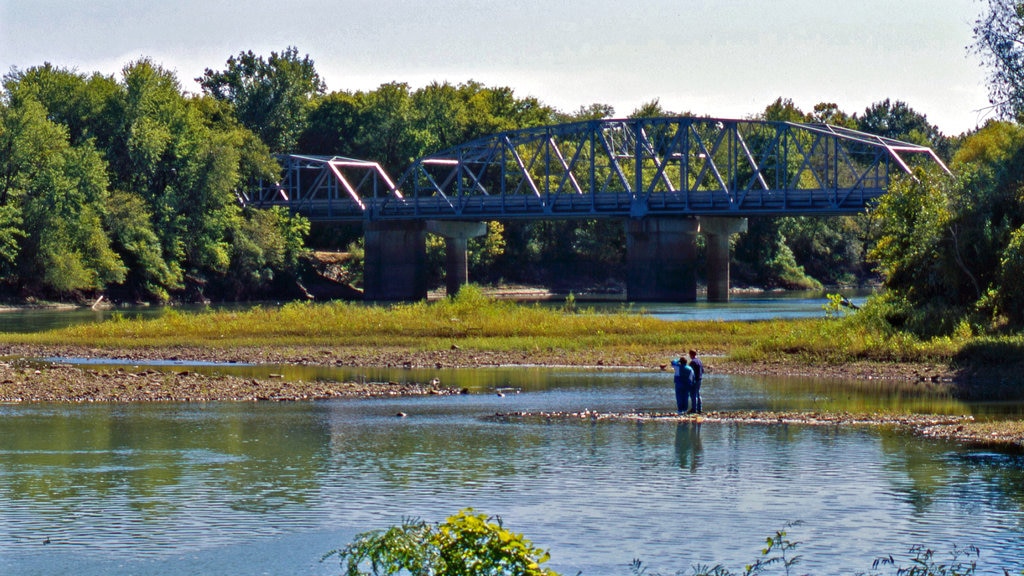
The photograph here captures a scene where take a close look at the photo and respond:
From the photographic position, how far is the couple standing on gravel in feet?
123

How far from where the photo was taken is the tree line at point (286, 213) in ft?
178

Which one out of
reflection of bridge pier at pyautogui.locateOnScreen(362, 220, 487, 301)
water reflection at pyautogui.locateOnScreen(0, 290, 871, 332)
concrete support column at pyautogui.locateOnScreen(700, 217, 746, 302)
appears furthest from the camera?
reflection of bridge pier at pyautogui.locateOnScreen(362, 220, 487, 301)

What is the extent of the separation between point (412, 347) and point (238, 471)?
101ft

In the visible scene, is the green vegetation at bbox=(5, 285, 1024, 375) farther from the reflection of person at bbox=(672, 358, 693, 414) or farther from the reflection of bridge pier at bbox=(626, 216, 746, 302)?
the reflection of bridge pier at bbox=(626, 216, 746, 302)

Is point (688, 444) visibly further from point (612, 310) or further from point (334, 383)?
point (612, 310)

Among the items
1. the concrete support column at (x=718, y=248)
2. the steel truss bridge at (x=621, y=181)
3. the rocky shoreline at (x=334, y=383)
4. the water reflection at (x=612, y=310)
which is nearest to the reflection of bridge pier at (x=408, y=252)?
the steel truss bridge at (x=621, y=181)

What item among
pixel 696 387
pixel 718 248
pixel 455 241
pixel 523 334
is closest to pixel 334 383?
pixel 696 387

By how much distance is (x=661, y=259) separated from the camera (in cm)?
11900

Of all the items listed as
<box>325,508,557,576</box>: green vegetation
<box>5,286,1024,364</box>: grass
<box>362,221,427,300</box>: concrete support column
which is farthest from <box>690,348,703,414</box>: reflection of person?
<box>362,221,427,300</box>: concrete support column

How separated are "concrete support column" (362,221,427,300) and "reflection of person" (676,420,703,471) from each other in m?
94.7

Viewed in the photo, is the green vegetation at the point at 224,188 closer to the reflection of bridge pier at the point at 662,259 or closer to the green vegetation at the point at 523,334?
the green vegetation at the point at 523,334

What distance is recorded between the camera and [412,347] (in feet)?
199

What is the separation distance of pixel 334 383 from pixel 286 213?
90508 mm

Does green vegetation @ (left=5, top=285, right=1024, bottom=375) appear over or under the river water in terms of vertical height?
over
